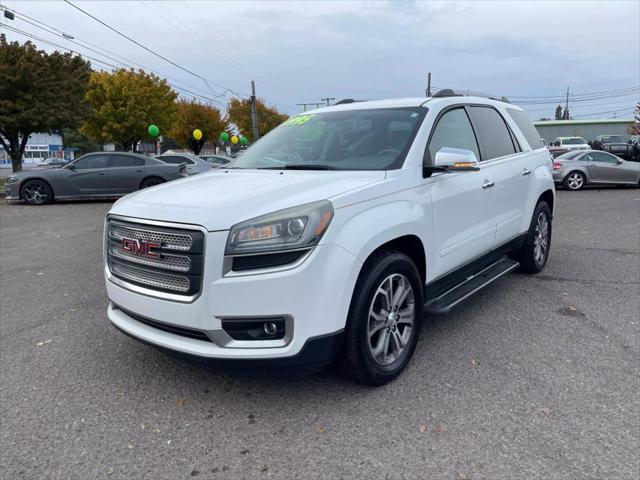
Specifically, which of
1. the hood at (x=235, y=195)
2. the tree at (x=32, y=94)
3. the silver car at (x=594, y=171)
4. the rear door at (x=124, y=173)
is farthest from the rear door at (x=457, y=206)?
the tree at (x=32, y=94)

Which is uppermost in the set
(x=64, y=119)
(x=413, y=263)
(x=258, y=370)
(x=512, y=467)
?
(x=64, y=119)

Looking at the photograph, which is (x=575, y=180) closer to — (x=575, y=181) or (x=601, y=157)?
(x=575, y=181)

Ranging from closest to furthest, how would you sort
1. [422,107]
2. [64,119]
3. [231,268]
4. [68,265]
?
1. [231,268]
2. [422,107]
3. [68,265]
4. [64,119]

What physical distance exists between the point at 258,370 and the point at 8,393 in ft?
5.91

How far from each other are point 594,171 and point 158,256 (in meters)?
17.1

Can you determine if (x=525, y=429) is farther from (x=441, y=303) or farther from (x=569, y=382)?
(x=441, y=303)

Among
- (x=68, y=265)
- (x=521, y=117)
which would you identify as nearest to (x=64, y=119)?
(x=68, y=265)

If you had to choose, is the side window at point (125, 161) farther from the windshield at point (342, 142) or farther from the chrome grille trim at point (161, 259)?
the chrome grille trim at point (161, 259)

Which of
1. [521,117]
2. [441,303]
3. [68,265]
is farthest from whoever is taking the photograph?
[68,265]

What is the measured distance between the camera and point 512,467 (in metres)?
2.36

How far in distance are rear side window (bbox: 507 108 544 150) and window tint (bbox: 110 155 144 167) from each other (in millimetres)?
11499

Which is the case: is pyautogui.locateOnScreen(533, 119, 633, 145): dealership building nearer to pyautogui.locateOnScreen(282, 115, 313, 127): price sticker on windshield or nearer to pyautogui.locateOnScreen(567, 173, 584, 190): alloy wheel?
pyautogui.locateOnScreen(567, 173, 584, 190): alloy wheel

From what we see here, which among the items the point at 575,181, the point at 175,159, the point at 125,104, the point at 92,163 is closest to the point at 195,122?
the point at 125,104

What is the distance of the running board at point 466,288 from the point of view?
11.5ft
